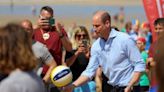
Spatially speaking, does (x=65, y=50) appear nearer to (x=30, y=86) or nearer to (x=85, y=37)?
(x=85, y=37)

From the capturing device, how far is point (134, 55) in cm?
798

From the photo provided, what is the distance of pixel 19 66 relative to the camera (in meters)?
4.39

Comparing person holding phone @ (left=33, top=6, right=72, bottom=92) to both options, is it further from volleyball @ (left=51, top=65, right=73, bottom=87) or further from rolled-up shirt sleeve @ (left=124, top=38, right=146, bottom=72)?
rolled-up shirt sleeve @ (left=124, top=38, right=146, bottom=72)

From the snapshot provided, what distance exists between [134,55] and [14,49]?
3.84 metres

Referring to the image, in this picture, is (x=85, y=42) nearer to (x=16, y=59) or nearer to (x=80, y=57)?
(x=80, y=57)

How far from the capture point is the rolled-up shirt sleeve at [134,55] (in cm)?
797

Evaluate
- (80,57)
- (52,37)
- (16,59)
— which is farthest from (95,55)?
(16,59)

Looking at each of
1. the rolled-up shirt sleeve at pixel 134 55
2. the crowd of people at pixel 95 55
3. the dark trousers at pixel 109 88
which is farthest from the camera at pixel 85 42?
the rolled-up shirt sleeve at pixel 134 55

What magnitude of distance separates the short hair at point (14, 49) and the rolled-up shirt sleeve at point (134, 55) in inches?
145

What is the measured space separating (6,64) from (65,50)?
15.9 ft

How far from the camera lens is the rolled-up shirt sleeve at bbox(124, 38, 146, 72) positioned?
7969 millimetres

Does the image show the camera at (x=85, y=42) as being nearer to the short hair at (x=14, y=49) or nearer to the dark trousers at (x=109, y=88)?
the dark trousers at (x=109, y=88)

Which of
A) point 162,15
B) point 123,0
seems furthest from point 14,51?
point 123,0

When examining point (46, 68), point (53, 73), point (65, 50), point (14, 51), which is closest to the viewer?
point (14, 51)
